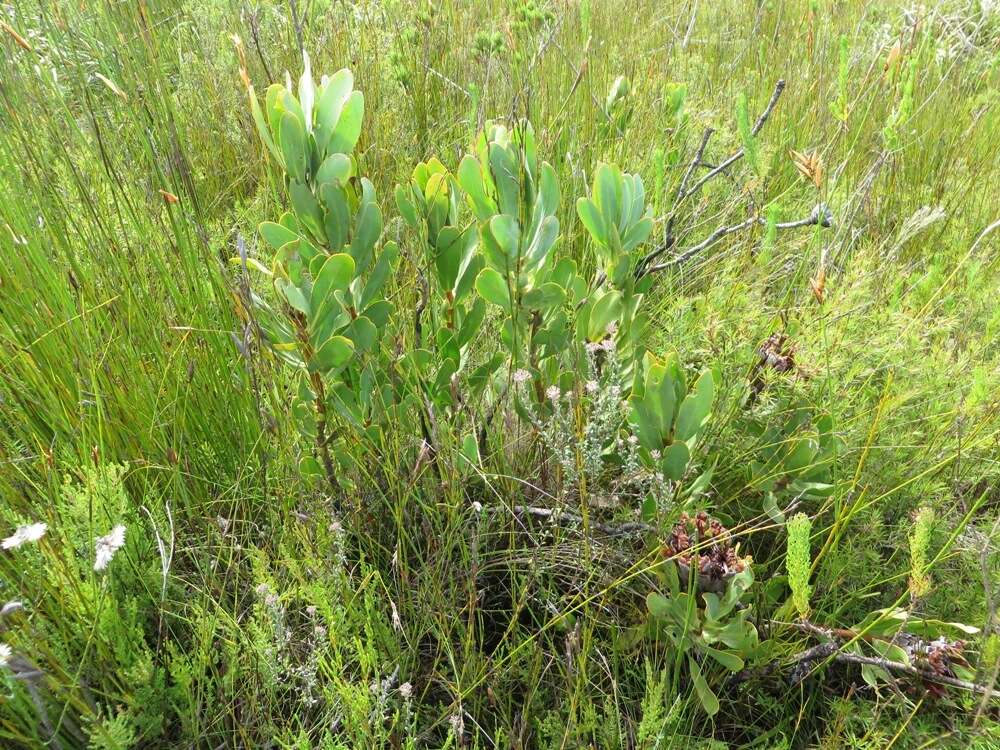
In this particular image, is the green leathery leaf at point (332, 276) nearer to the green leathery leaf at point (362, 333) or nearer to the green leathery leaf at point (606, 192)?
the green leathery leaf at point (362, 333)

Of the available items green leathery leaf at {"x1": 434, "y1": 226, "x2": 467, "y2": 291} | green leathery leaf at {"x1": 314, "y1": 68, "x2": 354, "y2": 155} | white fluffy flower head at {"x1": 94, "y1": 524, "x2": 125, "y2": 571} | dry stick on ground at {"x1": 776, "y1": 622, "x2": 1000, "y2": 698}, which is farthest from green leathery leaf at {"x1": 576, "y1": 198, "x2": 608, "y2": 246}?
white fluffy flower head at {"x1": 94, "y1": 524, "x2": 125, "y2": 571}

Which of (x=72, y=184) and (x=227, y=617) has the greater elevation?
(x=72, y=184)

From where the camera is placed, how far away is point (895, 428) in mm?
1484

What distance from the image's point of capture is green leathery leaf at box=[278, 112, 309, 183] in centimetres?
113

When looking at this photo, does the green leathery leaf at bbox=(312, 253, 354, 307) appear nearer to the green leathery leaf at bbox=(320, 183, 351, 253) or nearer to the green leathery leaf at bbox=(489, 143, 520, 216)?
the green leathery leaf at bbox=(320, 183, 351, 253)

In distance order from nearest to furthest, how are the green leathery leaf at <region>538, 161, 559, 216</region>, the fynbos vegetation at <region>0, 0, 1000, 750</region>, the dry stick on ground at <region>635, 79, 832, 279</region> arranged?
the fynbos vegetation at <region>0, 0, 1000, 750</region>, the green leathery leaf at <region>538, 161, 559, 216</region>, the dry stick on ground at <region>635, 79, 832, 279</region>

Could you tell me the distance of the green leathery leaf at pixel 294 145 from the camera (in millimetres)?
1131

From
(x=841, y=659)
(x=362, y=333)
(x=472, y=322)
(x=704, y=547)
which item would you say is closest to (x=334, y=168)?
(x=362, y=333)

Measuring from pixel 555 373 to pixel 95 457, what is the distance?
0.85 m

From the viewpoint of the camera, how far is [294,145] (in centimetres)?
117

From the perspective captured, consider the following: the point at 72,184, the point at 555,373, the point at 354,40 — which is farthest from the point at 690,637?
the point at 354,40

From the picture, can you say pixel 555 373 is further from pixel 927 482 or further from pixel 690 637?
pixel 927 482

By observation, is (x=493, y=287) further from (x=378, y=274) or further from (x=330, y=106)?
(x=330, y=106)

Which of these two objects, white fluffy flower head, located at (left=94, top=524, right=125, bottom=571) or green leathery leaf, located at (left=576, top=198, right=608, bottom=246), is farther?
green leathery leaf, located at (left=576, top=198, right=608, bottom=246)
